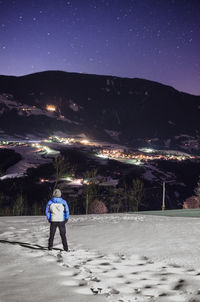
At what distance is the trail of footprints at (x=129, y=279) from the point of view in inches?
207

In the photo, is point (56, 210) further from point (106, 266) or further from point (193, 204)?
point (193, 204)

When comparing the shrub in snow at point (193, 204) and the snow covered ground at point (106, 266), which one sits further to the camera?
the shrub in snow at point (193, 204)

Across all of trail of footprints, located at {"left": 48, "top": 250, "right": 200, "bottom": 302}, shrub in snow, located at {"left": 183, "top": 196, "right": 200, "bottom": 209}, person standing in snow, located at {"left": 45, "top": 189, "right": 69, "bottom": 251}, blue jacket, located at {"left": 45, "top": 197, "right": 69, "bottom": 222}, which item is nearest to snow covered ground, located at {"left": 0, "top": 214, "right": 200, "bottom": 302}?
trail of footprints, located at {"left": 48, "top": 250, "right": 200, "bottom": 302}

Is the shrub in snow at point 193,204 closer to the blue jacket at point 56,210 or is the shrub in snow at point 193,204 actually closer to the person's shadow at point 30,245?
the person's shadow at point 30,245

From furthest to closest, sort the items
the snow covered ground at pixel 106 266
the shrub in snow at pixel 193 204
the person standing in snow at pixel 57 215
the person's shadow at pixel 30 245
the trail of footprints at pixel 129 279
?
the shrub in snow at pixel 193 204 → the person's shadow at pixel 30 245 → the person standing in snow at pixel 57 215 → the snow covered ground at pixel 106 266 → the trail of footprints at pixel 129 279

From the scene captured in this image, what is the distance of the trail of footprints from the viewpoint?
5.27 meters

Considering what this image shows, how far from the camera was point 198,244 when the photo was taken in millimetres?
9688

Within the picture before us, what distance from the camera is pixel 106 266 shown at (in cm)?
748

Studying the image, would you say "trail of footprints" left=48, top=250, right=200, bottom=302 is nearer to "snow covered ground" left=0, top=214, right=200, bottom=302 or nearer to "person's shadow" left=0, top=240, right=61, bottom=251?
"snow covered ground" left=0, top=214, right=200, bottom=302

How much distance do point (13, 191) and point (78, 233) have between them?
116 metres

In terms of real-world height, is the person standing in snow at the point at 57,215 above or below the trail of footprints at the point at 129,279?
above

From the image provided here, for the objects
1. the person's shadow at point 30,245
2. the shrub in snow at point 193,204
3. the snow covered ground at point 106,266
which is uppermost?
the snow covered ground at point 106,266

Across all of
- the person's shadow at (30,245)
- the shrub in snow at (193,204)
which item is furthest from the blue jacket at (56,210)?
the shrub in snow at (193,204)

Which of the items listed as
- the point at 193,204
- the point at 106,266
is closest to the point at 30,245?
the point at 106,266
